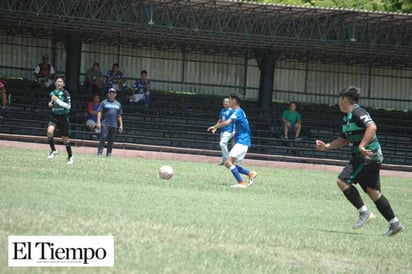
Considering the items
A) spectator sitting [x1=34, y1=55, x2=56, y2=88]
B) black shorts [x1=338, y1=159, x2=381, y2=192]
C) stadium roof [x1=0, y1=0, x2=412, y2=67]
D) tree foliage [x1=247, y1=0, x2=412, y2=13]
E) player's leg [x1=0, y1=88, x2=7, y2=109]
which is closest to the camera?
black shorts [x1=338, y1=159, x2=381, y2=192]

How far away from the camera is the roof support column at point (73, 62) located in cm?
3506

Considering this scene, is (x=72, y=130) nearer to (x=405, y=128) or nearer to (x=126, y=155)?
(x=126, y=155)

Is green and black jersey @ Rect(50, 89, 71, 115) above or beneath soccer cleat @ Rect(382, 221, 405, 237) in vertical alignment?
above

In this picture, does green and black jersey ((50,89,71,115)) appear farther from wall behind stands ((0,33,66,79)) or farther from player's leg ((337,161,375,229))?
wall behind stands ((0,33,66,79))

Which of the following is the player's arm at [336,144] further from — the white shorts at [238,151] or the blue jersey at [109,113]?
the blue jersey at [109,113]

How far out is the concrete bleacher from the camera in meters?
33.0

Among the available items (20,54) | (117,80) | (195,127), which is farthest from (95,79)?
(195,127)

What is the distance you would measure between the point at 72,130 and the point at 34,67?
207 inches

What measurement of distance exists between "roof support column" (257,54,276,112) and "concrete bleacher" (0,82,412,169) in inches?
21.5

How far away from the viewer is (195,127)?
3453 cm

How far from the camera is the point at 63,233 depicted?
920 cm

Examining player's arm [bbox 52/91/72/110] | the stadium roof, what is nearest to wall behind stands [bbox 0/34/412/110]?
the stadium roof

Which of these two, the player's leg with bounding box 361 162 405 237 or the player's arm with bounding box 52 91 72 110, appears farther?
the player's arm with bounding box 52 91 72 110

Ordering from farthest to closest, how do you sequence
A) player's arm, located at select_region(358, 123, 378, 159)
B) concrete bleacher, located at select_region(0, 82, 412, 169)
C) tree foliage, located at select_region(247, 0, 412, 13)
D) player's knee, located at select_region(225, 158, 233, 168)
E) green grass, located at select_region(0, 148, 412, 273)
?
tree foliage, located at select_region(247, 0, 412, 13)
concrete bleacher, located at select_region(0, 82, 412, 169)
player's knee, located at select_region(225, 158, 233, 168)
player's arm, located at select_region(358, 123, 378, 159)
green grass, located at select_region(0, 148, 412, 273)
